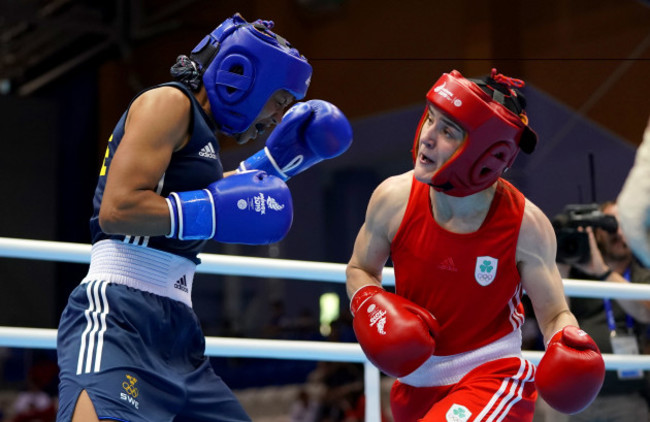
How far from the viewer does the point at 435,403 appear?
6.75 ft

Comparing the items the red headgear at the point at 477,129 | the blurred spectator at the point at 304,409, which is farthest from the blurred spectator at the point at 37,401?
the red headgear at the point at 477,129

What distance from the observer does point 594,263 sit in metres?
3.26

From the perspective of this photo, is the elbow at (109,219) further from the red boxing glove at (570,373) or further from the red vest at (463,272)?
the red boxing glove at (570,373)

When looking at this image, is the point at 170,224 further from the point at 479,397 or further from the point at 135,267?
the point at 479,397

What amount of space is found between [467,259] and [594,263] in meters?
1.38

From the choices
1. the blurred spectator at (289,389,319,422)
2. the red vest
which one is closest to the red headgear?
the red vest

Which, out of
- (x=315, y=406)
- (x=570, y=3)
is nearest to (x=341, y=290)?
(x=315, y=406)

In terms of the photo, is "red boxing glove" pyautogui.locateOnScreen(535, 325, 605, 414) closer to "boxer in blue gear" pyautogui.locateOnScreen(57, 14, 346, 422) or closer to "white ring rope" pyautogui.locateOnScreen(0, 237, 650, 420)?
"boxer in blue gear" pyautogui.locateOnScreen(57, 14, 346, 422)

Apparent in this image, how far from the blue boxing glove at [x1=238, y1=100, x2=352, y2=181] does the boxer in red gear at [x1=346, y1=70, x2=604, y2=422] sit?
0.19m

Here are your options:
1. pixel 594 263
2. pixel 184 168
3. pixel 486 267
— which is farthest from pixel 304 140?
pixel 594 263

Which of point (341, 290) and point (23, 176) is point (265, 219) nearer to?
point (341, 290)

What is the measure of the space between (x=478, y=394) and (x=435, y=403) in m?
0.12

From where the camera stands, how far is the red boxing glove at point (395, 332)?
75.3 inches

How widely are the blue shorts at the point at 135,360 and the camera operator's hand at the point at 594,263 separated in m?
1.73
